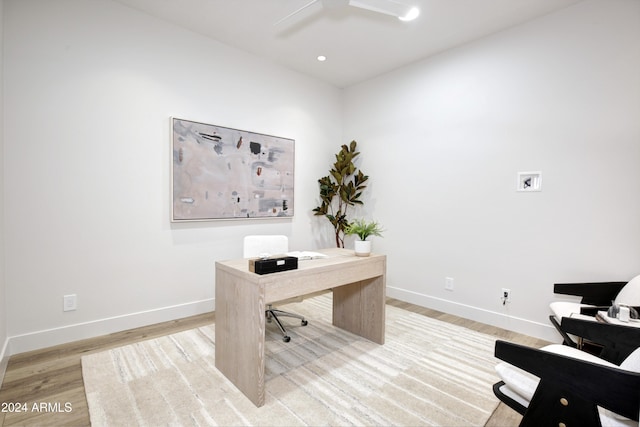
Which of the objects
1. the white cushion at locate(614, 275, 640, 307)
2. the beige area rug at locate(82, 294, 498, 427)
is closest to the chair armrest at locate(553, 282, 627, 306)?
the white cushion at locate(614, 275, 640, 307)

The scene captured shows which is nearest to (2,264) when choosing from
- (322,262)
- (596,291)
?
(322,262)

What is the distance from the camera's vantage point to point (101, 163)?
2.71 metres

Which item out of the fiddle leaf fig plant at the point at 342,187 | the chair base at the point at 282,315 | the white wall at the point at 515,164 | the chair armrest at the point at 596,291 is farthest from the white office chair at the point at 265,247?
the chair armrest at the point at 596,291

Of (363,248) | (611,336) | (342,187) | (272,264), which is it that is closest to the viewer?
(611,336)

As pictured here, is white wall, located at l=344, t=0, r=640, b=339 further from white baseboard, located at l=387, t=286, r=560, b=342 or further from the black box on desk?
the black box on desk

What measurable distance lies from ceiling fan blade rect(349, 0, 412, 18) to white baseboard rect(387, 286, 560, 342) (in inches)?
115

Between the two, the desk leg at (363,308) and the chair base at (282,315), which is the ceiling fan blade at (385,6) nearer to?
the desk leg at (363,308)

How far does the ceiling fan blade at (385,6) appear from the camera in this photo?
7.54 ft

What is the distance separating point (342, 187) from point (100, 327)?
3.16 metres

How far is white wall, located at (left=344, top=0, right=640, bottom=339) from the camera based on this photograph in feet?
8.16

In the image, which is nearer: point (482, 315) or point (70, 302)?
point (70, 302)

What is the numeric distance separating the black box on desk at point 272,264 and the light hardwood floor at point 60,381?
1.20 m

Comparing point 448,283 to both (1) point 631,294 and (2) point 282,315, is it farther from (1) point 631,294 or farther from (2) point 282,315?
(2) point 282,315

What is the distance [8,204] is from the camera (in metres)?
2.33
